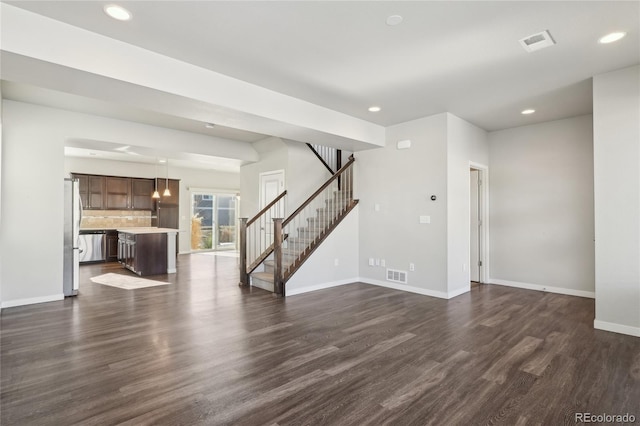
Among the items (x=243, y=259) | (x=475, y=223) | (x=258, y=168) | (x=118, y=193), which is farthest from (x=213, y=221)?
(x=475, y=223)

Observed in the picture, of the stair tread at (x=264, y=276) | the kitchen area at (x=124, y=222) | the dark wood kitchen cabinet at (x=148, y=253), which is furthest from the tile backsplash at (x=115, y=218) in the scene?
the stair tread at (x=264, y=276)

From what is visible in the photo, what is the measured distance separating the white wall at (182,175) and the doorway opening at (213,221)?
0.72 ft

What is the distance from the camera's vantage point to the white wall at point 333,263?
5.49m

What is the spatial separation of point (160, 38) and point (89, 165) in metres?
Result: 8.12

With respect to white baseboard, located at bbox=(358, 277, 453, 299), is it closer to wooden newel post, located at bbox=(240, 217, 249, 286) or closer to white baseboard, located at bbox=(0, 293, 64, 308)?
wooden newel post, located at bbox=(240, 217, 249, 286)

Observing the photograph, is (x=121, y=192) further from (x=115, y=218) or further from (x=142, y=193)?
(x=115, y=218)

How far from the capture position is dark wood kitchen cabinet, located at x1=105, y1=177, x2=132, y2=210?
948cm

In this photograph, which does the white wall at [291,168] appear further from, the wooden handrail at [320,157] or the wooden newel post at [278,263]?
the wooden newel post at [278,263]

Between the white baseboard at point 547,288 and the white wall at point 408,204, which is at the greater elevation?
the white wall at point 408,204

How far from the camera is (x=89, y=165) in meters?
9.27

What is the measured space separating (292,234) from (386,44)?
4.55m

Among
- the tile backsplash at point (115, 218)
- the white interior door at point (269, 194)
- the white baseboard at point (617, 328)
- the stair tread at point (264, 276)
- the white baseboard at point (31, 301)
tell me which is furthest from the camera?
the tile backsplash at point (115, 218)

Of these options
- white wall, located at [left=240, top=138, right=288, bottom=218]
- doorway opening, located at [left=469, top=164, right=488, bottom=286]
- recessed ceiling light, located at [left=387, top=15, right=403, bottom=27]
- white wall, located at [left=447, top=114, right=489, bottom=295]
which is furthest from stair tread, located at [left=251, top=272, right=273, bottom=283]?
recessed ceiling light, located at [left=387, top=15, right=403, bottom=27]

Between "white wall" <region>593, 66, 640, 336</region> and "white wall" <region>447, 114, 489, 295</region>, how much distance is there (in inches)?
69.4
